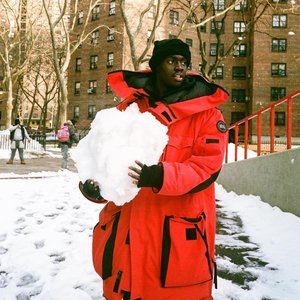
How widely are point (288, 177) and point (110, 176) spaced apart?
5.07 m

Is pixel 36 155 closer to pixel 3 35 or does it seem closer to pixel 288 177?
pixel 3 35

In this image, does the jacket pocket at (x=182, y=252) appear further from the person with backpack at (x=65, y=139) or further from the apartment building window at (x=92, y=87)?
the apartment building window at (x=92, y=87)

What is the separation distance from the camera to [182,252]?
5.69ft

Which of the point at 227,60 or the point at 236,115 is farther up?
the point at 227,60

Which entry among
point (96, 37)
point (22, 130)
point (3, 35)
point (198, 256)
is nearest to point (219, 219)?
point (198, 256)

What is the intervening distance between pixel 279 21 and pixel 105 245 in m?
42.7

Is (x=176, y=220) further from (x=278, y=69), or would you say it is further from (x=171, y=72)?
(x=278, y=69)

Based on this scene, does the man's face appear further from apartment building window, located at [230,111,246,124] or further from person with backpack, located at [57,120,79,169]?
apartment building window, located at [230,111,246,124]

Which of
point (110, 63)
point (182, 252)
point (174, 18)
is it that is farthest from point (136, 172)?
point (174, 18)

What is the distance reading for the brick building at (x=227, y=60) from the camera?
129 ft

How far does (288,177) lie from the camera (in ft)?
20.0

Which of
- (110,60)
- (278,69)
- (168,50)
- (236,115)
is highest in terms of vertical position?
(110,60)

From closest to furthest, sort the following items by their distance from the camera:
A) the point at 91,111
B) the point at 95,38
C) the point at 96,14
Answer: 1. the point at 96,14
2. the point at 91,111
3. the point at 95,38

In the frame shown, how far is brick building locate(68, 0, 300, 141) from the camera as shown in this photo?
129ft
